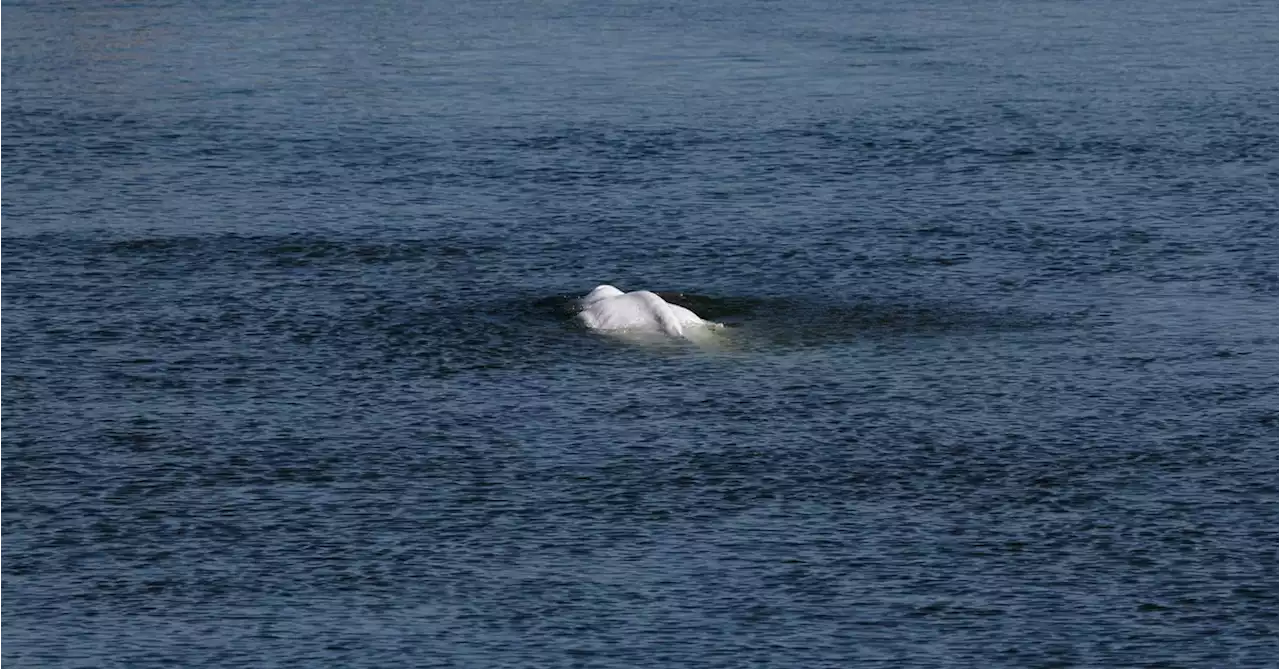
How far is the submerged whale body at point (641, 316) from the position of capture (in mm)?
37875

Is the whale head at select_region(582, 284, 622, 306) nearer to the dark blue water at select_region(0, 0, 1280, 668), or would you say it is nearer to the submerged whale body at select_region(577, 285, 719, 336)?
the submerged whale body at select_region(577, 285, 719, 336)

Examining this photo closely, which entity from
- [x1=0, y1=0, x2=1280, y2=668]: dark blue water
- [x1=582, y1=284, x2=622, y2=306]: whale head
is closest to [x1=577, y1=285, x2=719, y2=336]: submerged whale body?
[x1=582, y1=284, x2=622, y2=306]: whale head

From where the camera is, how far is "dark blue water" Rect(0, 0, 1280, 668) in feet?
87.9

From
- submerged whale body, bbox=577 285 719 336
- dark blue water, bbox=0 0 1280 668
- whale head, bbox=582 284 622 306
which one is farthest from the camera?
whale head, bbox=582 284 622 306

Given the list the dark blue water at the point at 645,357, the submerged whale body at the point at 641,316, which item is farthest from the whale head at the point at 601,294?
the dark blue water at the point at 645,357

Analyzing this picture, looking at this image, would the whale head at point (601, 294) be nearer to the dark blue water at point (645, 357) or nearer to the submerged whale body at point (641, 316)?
the submerged whale body at point (641, 316)

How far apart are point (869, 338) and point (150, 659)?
1524cm

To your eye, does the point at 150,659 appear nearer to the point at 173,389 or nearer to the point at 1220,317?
the point at 173,389

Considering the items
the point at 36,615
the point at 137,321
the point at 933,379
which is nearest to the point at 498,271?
the point at 137,321

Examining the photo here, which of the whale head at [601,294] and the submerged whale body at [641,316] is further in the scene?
the whale head at [601,294]

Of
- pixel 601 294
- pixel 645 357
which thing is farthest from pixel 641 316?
pixel 645 357

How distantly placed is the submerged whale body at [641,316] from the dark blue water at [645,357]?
0.52 meters

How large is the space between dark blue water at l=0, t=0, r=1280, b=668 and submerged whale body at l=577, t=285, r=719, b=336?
52 cm

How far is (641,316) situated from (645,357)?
127cm
